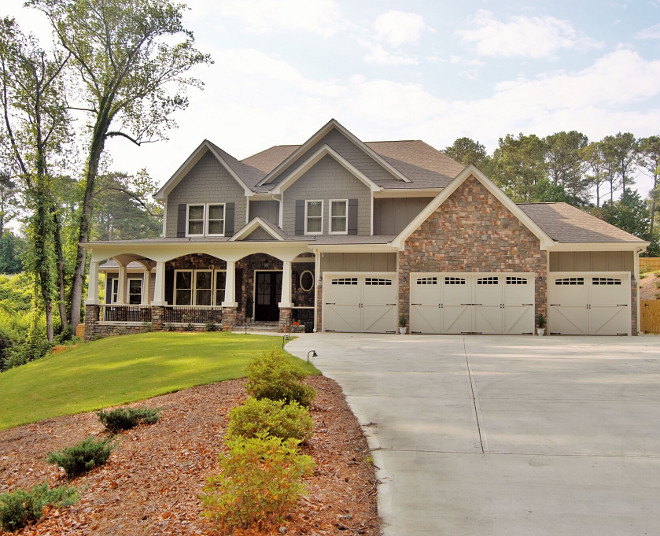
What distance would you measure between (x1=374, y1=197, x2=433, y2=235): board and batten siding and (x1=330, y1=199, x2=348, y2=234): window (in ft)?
4.03

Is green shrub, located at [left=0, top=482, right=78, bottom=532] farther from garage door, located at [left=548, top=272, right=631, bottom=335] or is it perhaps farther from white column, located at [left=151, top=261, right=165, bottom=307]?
garage door, located at [left=548, top=272, right=631, bottom=335]

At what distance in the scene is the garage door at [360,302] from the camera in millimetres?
19562

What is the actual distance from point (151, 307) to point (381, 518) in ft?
61.6

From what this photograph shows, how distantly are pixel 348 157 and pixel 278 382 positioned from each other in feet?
55.8

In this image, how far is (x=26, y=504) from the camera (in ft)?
15.7

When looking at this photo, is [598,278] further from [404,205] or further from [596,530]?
[596,530]

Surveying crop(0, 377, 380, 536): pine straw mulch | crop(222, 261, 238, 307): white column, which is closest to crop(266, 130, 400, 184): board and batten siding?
crop(222, 261, 238, 307): white column

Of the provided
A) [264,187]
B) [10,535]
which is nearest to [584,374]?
[10,535]

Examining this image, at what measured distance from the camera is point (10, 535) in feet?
15.1

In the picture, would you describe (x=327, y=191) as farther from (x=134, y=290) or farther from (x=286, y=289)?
(x=134, y=290)

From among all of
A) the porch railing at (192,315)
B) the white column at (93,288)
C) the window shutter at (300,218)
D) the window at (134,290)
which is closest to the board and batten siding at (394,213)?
the window shutter at (300,218)

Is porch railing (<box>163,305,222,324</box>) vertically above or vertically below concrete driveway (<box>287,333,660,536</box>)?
above

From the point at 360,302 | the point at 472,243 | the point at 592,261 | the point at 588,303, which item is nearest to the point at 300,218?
the point at 360,302

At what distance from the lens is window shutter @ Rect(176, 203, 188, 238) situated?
23.5 m
